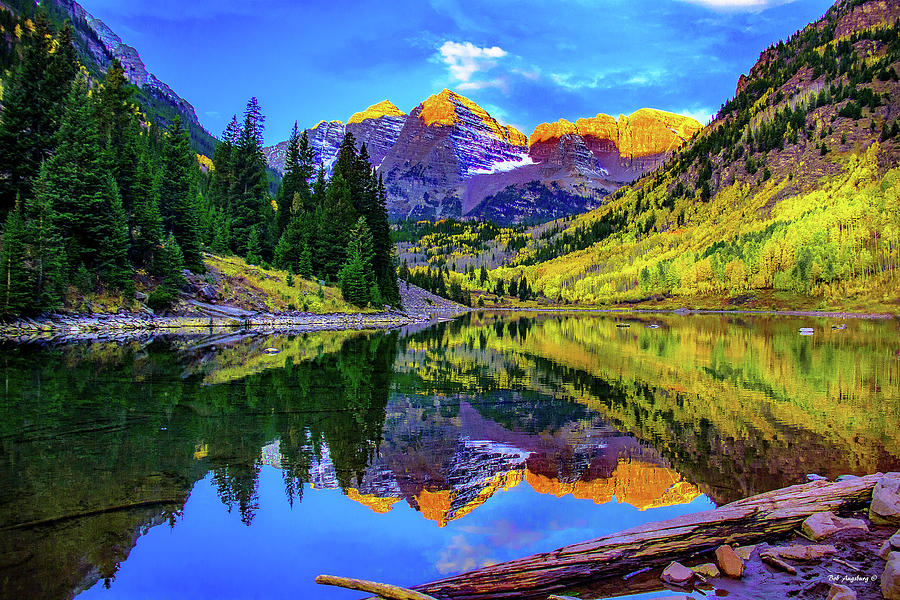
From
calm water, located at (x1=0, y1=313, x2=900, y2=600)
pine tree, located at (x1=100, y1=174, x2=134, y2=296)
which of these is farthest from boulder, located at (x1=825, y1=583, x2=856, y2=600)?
pine tree, located at (x1=100, y1=174, x2=134, y2=296)

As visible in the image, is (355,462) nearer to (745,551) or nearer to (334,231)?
(745,551)

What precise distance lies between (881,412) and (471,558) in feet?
57.9

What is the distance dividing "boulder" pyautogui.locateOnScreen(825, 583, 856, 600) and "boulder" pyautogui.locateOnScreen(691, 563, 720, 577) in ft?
3.90

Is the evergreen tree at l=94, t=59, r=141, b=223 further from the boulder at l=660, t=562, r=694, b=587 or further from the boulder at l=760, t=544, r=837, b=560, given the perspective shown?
the boulder at l=760, t=544, r=837, b=560

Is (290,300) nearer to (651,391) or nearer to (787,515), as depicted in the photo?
(651,391)

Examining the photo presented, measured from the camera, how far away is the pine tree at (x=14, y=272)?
39969mm

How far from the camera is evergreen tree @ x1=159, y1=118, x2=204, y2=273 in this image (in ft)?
189

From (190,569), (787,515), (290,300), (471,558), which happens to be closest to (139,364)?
(190,569)

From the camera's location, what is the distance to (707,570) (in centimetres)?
670

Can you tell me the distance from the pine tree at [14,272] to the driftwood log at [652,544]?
157 ft

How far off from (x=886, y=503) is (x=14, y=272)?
51713 mm

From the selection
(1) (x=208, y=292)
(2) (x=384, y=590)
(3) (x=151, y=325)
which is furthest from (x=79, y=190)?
(2) (x=384, y=590)

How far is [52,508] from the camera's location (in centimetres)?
859

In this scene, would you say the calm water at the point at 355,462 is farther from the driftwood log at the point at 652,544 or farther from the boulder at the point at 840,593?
the boulder at the point at 840,593
